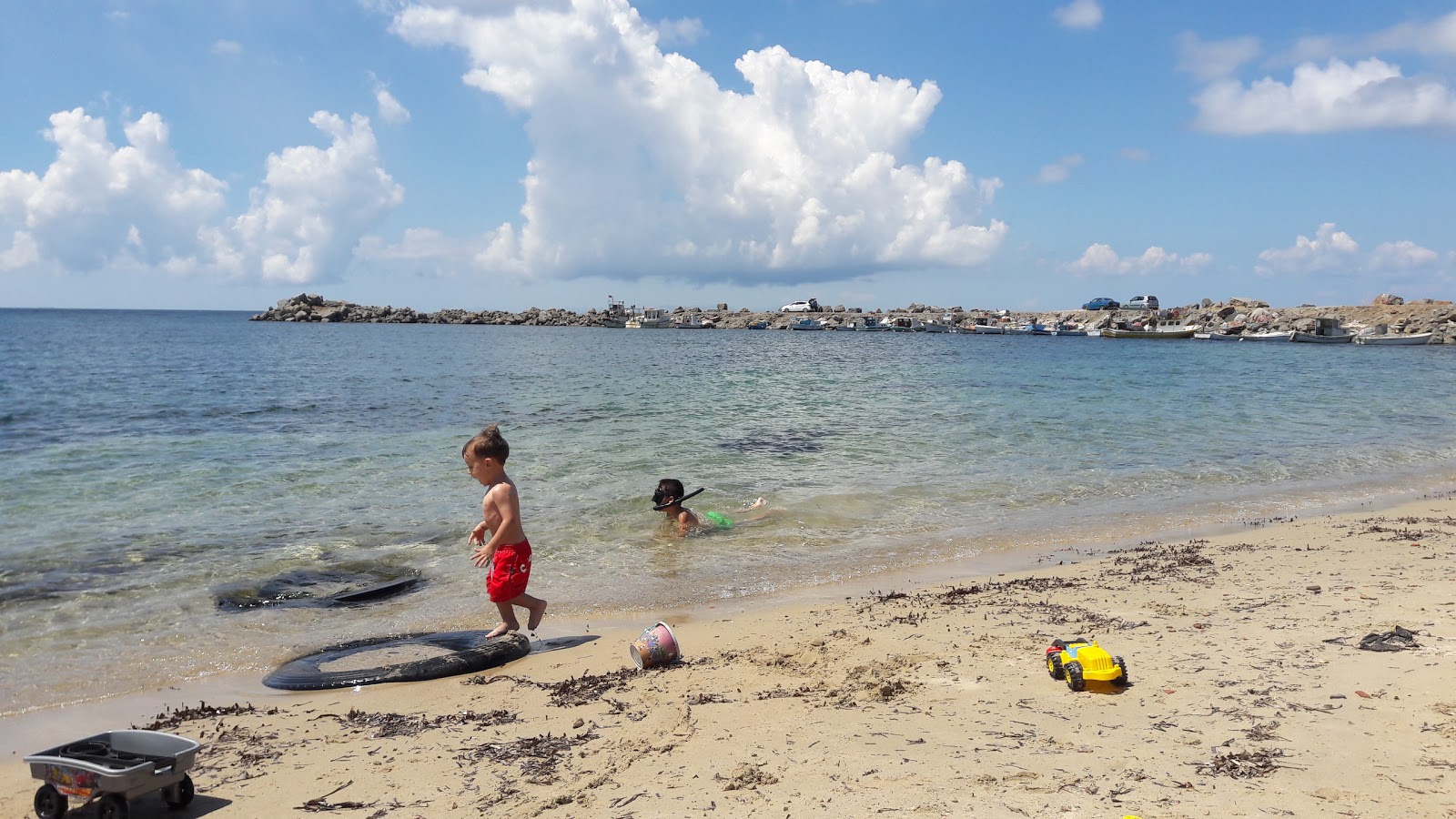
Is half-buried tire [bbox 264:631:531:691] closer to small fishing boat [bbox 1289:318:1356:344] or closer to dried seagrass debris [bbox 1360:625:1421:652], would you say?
dried seagrass debris [bbox 1360:625:1421:652]

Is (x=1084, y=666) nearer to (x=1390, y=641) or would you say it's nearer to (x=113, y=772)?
(x=1390, y=641)

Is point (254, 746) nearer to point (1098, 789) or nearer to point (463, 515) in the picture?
point (1098, 789)

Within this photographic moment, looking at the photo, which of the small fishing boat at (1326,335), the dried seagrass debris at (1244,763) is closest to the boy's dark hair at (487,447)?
the dried seagrass debris at (1244,763)

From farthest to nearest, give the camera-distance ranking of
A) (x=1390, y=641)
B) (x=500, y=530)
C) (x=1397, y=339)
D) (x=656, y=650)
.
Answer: (x=1397, y=339) < (x=500, y=530) < (x=656, y=650) < (x=1390, y=641)

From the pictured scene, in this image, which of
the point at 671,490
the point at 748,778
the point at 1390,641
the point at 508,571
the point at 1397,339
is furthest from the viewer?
the point at 1397,339

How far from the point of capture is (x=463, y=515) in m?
11.2

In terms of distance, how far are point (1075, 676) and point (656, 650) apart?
258 centimetres

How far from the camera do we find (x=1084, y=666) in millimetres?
4535

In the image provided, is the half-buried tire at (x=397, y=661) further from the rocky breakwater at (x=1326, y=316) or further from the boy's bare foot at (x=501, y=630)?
the rocky breakwater at (x=1326, y=316)

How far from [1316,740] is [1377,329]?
264 feet

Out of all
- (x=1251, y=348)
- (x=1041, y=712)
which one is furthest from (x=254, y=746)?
(x=1251, y=348)

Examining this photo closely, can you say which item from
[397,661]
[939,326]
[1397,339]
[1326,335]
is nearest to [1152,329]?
[1326,335]

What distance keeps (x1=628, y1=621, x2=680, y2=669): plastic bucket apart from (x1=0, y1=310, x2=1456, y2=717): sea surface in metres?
1.98

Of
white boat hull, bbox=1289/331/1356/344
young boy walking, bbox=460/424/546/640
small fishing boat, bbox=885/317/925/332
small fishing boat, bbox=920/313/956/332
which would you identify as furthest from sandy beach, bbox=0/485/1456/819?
small fishing boat, bbox=885/317/925/332
